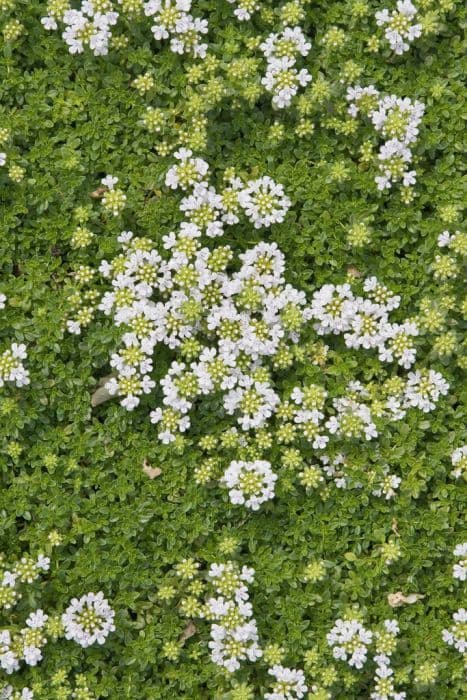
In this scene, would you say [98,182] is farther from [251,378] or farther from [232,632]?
[232,632]

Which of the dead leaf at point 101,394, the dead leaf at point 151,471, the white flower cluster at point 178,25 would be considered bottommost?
the dead leaf at point 151,471

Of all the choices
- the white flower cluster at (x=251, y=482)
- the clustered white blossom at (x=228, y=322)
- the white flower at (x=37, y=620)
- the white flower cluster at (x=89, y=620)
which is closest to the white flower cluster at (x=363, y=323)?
the clustered white blossom at (x=228, y=322)

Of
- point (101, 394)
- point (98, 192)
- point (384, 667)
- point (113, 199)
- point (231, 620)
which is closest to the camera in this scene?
point (231, 620)

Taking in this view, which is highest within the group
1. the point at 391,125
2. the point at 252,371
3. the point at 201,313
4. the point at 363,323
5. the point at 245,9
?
the point at 245,9

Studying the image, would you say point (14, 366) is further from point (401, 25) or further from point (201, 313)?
point (401, 25)

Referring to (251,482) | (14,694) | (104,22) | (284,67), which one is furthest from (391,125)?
(14,694)

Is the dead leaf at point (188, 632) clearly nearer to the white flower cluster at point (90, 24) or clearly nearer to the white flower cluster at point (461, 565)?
the white flower cluster at point (461, 565)

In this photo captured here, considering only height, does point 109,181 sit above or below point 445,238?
above

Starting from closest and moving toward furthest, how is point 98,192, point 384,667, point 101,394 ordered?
point 384,667 < point 101,394 < point 98,192
